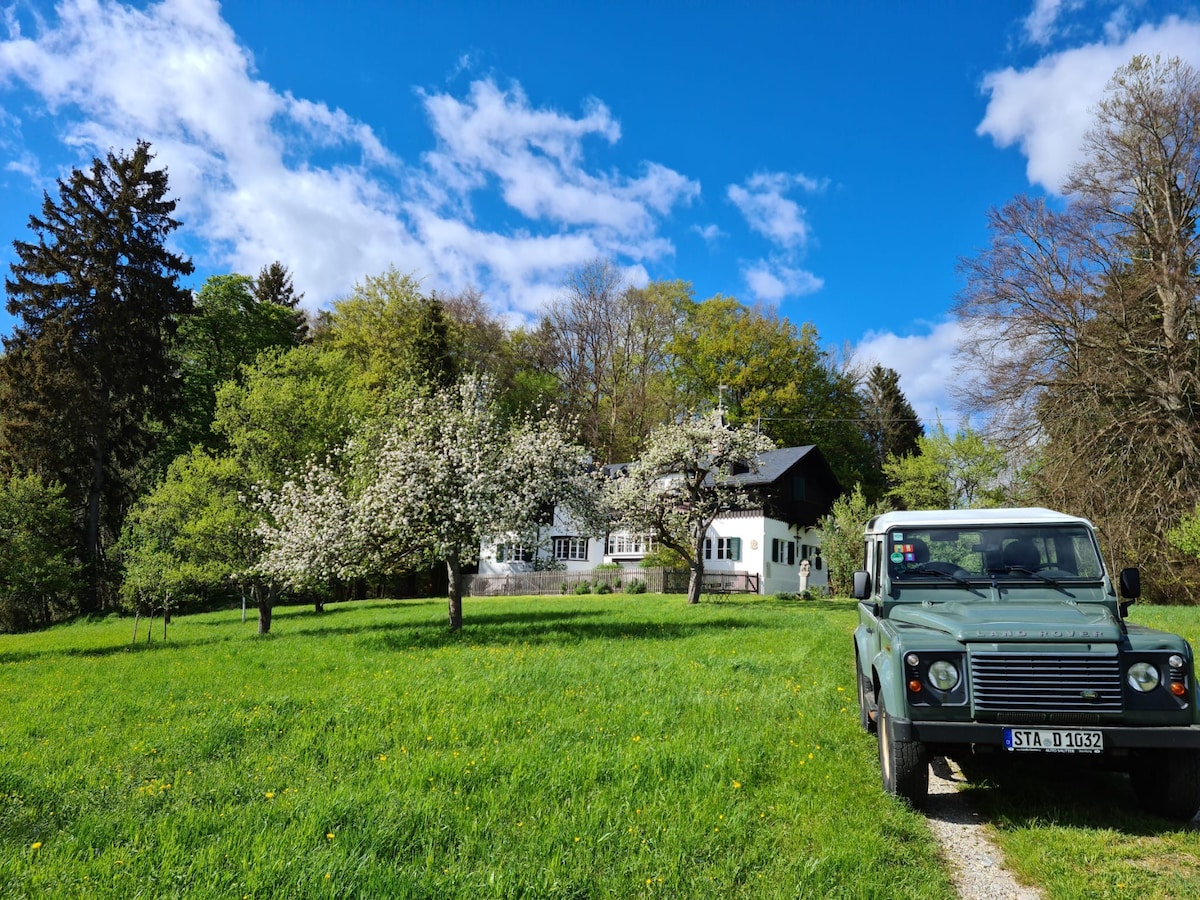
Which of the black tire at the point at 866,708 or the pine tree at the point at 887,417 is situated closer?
the black tire at the point at 866,708

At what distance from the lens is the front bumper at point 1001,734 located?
4602 millimetres

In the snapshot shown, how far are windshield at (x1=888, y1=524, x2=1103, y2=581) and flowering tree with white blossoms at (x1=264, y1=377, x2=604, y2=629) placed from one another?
12185 mm

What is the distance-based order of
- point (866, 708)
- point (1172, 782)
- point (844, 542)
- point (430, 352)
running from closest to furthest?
point (1172, 782) < point (866, 708) < point (844, 542) < point (430, 352)

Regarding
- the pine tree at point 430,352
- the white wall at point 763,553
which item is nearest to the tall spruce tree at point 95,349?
the pine tree at point 430,352

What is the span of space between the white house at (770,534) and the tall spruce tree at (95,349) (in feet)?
65.7

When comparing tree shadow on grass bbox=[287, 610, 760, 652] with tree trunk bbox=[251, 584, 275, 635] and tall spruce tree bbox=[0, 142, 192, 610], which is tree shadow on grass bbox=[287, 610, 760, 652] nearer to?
tree trunk bbox=[251, 584, 275, 635]

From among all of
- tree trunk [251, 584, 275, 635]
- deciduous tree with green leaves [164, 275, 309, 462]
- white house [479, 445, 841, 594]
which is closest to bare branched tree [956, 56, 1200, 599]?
white house [479, 445, 841, 594]

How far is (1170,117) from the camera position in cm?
2380

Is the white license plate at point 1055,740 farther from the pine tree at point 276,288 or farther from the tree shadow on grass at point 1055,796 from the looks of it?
the pine tree at point 276,288

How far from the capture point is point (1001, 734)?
4754 millimetres

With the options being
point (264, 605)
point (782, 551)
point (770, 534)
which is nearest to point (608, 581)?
point (770, 534)

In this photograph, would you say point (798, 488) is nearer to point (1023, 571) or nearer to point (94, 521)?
point (1023, 571)

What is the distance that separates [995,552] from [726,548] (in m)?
33.6

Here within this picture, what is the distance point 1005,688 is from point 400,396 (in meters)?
32.7
